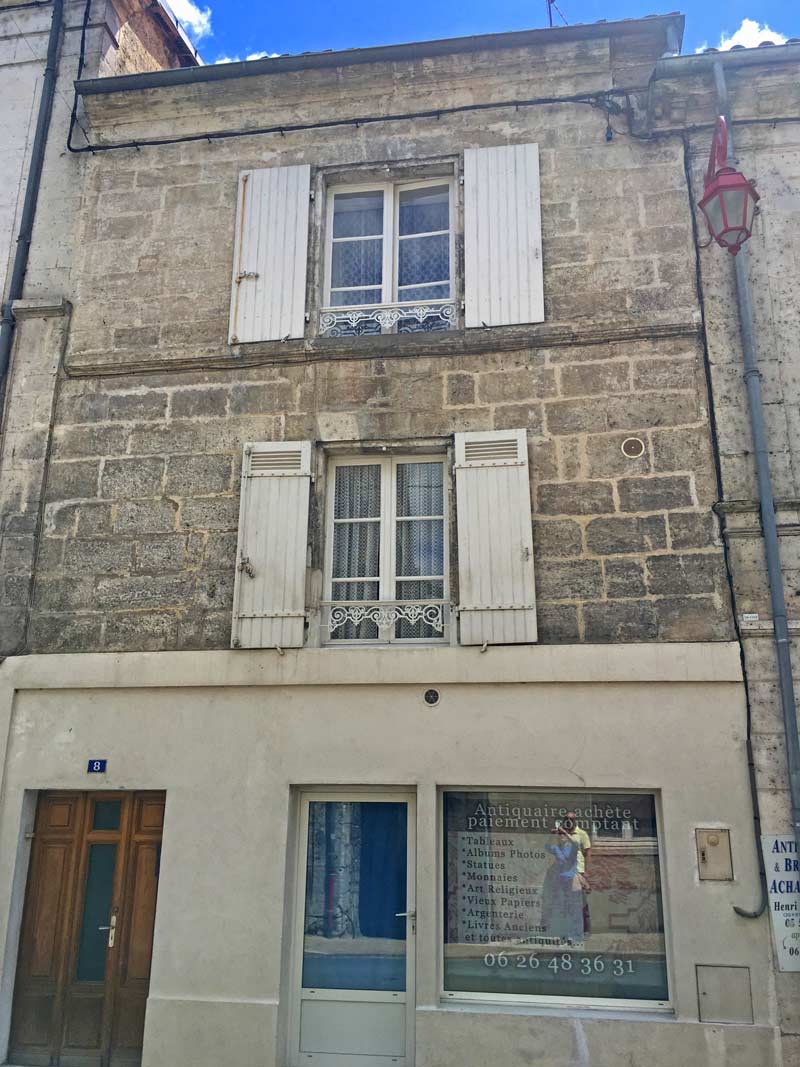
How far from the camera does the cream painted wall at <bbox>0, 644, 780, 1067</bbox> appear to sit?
5.30m

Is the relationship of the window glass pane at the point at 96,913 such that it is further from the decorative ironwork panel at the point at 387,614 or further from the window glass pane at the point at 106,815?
the decorative ironwork panel at the point at 387,614

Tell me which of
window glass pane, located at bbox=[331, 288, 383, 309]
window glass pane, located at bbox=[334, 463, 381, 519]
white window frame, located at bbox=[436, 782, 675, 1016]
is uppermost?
window glass pane, located at bbox=[331, 288, 383, 309]

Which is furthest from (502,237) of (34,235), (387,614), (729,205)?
(34,235)

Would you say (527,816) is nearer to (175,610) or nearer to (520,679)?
(520,679)

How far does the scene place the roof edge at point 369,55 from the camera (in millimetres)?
6820

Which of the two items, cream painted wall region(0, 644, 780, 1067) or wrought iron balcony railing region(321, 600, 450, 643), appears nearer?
cream painted wall region(0, 644, 780, 1067)

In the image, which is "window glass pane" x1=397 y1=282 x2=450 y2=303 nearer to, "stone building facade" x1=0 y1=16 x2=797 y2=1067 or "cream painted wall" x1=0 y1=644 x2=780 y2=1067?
"stone building facade" x1=0 y1=16 x2=797 y2=1067

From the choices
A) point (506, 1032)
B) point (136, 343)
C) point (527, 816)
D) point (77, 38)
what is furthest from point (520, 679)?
point (77, 38)

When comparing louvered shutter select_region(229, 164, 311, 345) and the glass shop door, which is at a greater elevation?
louvered shutter select_region(229, 164, 311, 345)

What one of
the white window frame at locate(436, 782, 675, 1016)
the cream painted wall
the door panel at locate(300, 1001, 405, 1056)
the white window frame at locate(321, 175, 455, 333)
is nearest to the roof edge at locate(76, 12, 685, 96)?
the white window frame at locate(321, 175, 455, 333)

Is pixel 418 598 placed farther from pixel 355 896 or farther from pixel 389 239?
pixel 389 239

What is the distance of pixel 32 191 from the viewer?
24.5ft

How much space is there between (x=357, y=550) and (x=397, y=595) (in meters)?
0.45

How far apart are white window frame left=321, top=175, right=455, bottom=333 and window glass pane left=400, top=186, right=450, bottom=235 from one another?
0.03m
